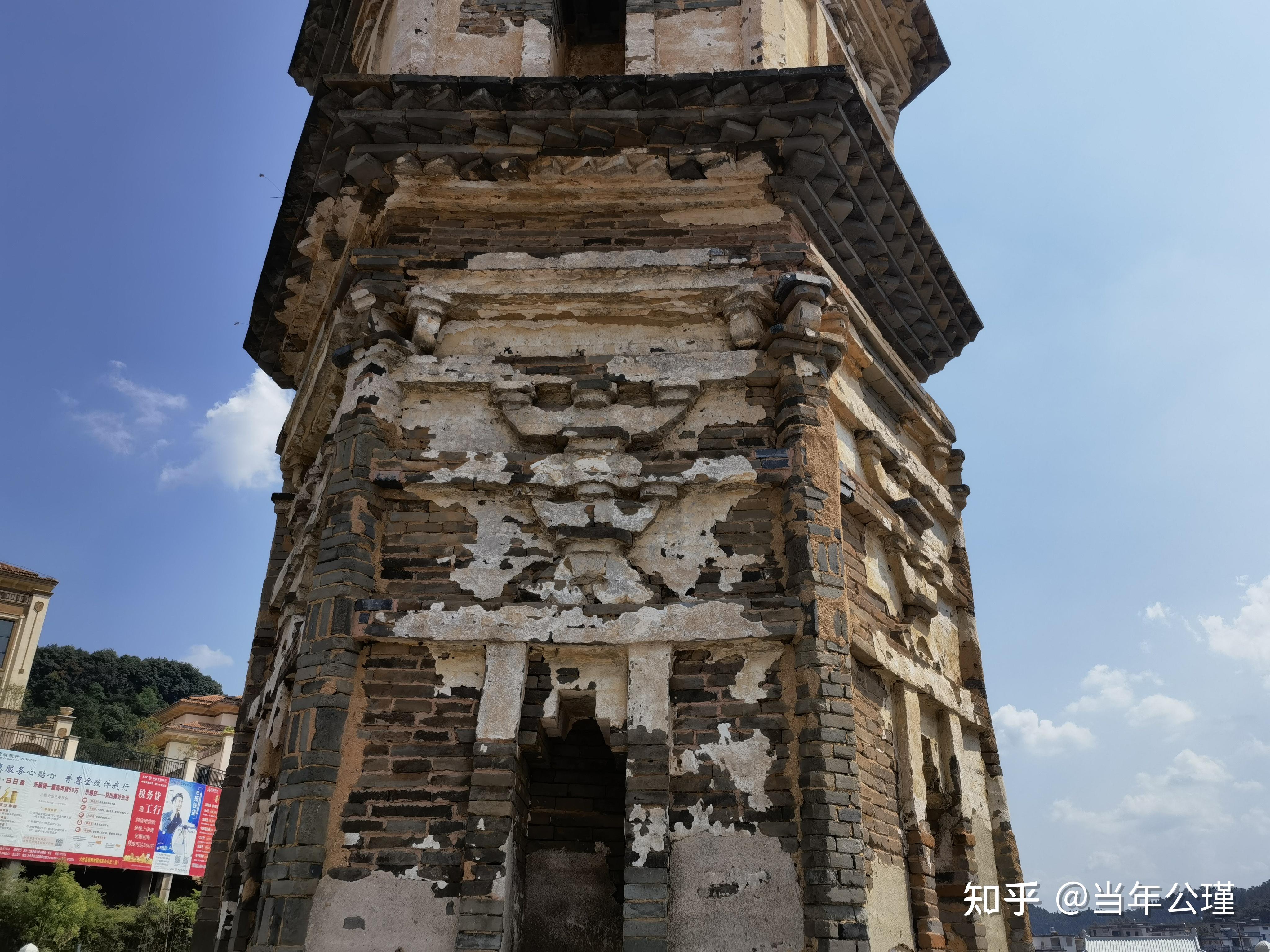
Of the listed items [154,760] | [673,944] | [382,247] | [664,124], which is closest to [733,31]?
[664,124]

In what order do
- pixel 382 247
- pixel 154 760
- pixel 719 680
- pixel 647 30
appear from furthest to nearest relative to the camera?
pixel 154 760
pixel 647 30
pixel 382 247
pixel 719 680

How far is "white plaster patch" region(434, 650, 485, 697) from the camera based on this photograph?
18.1 ft

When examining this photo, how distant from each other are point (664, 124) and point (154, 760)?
1196 inches

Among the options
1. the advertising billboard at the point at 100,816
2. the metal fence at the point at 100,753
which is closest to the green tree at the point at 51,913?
the advertising billboard at the point at 100,816

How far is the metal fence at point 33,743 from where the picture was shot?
28219 mm

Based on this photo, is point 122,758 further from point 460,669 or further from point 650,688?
point 650,688


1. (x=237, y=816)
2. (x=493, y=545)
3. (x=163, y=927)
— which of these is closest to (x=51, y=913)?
(x=163, y=927)

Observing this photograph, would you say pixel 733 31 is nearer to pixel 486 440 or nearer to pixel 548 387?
pixel 548 387

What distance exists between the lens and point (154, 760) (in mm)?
30000

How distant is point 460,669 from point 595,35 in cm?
604

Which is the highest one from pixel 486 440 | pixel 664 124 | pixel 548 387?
pixel 664 124

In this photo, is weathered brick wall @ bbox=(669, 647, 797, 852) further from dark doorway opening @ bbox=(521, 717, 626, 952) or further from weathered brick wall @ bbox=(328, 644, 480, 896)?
weathered brick wall @ bbox=(328, 644, 480, 896)

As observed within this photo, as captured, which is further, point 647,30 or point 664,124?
point 647,30

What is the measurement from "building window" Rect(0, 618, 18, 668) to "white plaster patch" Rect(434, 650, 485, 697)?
37192mm
